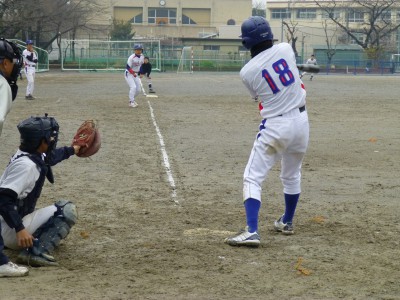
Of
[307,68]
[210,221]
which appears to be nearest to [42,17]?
[210,221]

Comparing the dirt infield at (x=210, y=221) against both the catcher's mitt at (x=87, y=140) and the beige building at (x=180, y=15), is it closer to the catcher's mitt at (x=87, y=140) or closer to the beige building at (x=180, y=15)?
the catcher's mitt at (x=87, y=140)

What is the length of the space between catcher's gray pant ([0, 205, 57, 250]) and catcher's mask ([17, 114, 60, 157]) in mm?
617

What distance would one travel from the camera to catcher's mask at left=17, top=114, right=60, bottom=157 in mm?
5730

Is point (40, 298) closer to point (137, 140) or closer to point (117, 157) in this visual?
point (117, 157)

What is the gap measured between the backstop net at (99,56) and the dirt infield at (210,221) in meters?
43.3

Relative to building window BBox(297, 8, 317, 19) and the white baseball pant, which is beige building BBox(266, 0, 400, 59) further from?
the white baseball pant

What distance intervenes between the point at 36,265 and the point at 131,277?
892mm

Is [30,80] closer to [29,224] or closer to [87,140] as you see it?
[87,140]

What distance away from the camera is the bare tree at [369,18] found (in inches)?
3019

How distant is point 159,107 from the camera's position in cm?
2206

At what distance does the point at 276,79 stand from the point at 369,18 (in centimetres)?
7649

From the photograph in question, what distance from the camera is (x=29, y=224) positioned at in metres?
6.04

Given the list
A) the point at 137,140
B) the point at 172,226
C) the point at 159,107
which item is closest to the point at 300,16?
the point at 159,107

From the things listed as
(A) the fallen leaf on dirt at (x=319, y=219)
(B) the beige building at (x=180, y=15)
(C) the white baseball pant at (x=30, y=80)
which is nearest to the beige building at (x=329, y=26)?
(B) the beige building at (x=180, y=15)
